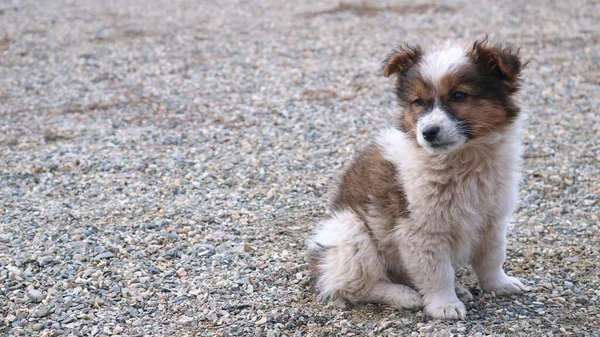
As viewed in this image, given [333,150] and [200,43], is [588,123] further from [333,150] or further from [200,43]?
[200,43]

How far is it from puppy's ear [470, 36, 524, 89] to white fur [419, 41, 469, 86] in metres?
0.08

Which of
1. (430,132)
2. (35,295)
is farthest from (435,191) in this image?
(35,295)

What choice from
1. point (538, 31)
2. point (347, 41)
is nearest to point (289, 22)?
point (347, 41)

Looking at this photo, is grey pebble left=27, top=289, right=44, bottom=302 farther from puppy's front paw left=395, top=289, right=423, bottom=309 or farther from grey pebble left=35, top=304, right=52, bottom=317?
puppy's front paw left=395, top=289, right=423, bottom=309

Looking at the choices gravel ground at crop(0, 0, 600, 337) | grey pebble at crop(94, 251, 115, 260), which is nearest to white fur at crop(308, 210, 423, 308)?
gravel ground at crop(0, 0, 600, 337)

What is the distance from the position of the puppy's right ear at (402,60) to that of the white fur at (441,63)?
92 mm

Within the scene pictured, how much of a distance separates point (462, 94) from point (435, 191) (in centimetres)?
60

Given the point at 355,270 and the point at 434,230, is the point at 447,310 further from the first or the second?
the point at 355,270

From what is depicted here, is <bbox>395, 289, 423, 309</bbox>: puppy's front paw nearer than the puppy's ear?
No

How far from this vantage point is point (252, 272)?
211 inches

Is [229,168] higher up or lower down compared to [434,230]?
lower down

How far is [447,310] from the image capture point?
4562 mm

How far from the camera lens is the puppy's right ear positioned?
466 cm

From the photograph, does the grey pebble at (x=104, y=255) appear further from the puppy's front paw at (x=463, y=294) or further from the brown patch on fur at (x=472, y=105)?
the brown patch on fur at (x=472, y=105)
